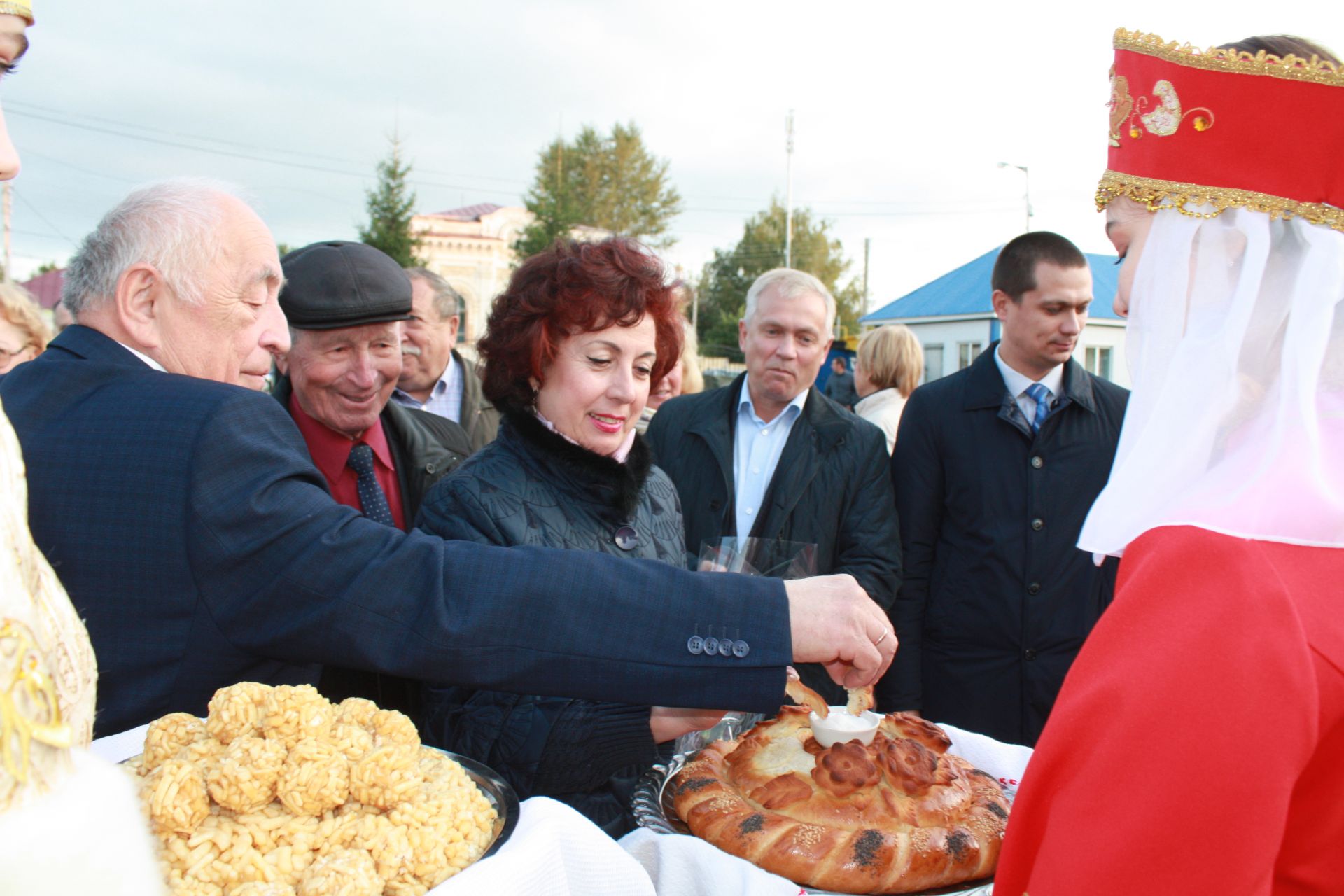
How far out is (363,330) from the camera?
347cm

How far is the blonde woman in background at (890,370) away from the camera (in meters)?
6.58

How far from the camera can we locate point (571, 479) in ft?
8.15

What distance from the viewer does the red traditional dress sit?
1.05 m

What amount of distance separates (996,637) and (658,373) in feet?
6.70

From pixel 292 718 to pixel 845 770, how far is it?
116 cm

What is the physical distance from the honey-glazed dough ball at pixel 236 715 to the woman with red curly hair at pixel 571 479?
0.83 meters

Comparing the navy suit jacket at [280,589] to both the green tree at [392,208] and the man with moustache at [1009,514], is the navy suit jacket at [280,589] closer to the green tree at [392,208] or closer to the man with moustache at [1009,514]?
the man with moustache at [1009,514]

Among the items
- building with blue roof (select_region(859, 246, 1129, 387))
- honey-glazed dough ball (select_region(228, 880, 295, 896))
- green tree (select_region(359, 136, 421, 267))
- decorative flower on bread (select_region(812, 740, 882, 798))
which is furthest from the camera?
green tree (select_region(359, 136, 421, 267))

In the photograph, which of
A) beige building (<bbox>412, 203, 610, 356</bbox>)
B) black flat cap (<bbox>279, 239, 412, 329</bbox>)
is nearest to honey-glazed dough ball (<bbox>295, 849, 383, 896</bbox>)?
black flat cap (<bbox>279, 239, 412, 329</bbox>)

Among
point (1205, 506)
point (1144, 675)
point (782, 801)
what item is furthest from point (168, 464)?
point (1205, 506)

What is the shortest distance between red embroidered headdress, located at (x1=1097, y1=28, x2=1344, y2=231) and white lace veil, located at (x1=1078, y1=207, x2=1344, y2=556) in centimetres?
4

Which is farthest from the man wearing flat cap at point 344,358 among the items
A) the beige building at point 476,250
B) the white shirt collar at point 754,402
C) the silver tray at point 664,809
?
the beige building at point 476,250

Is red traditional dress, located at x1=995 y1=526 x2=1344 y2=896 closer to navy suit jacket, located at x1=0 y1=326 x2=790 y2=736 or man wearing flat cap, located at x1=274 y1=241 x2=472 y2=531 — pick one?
navy suit jacket, located at x1=0 y1=326 x2=790 y2=736

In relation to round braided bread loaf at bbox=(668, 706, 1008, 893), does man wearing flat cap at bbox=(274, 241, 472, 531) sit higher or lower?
higher
